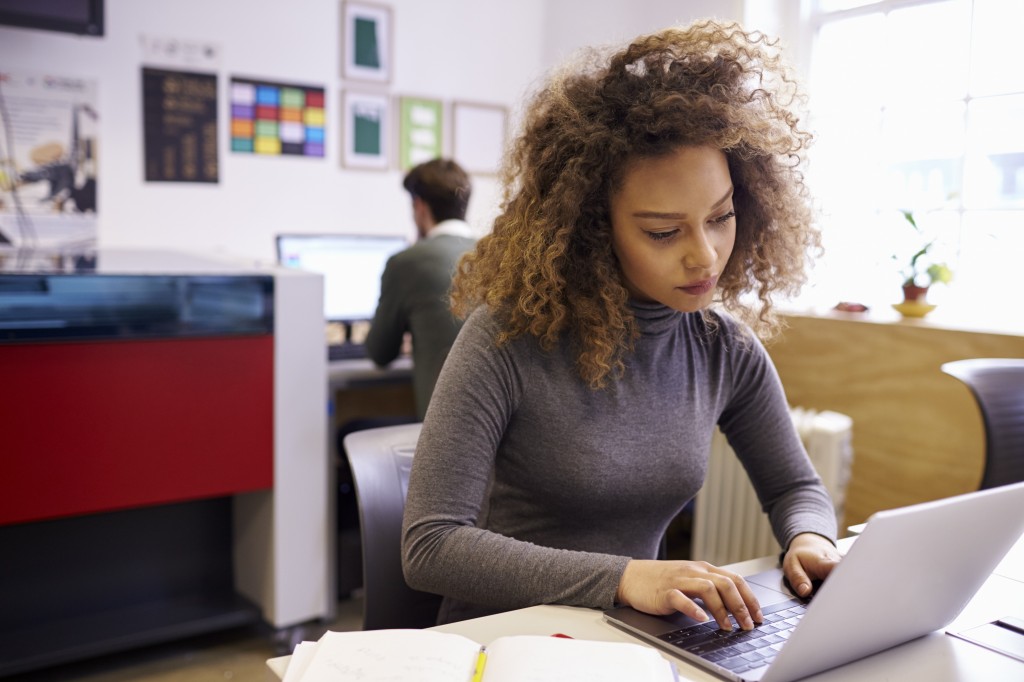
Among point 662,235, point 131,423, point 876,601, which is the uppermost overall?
point 662,235

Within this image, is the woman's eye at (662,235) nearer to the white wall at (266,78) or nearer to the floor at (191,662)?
the floor at (191,662)

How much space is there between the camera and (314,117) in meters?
3.60

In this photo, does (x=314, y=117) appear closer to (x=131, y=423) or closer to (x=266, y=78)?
(x=266, y=78)

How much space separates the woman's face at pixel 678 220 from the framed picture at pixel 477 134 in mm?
2840

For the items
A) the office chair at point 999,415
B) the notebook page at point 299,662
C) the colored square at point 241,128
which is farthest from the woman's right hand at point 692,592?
the colored square at point 241,128

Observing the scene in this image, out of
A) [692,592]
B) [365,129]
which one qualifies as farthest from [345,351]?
[692,592]

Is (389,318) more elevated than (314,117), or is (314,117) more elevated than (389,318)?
(314,117)

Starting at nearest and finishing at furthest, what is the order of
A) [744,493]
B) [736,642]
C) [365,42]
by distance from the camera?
[736,642] < [744,493] < [365,42]

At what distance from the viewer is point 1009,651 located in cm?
96

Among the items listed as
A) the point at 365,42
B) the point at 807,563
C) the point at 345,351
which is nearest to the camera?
the point at 807,563

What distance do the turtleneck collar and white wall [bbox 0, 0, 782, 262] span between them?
1628 millimetres

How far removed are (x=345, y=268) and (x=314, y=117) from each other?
71cm

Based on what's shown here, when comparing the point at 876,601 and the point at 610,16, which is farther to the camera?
the point at 610,16

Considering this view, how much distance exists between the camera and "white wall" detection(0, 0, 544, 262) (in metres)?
3.14
